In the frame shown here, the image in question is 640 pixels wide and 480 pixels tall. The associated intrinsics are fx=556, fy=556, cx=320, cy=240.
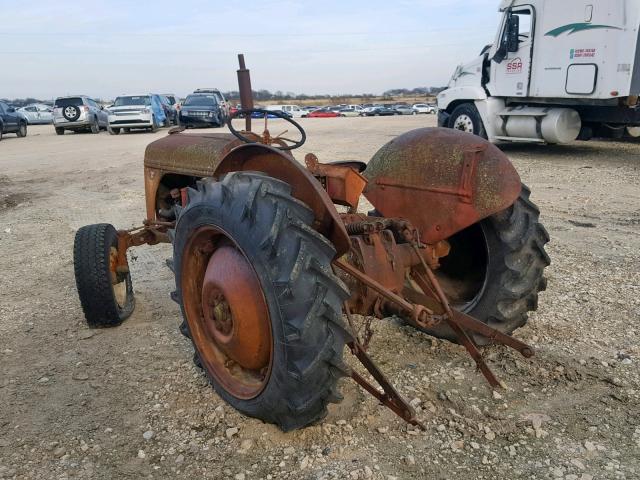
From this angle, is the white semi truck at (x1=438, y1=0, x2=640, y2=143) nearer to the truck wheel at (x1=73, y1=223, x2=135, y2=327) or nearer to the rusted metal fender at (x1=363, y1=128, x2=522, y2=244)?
the rusted metal fender at (x1=363, y1=128, x2=522, y2=244)

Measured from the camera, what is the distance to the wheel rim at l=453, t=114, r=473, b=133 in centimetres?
1302

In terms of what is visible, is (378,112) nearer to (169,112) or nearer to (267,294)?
(169,112)

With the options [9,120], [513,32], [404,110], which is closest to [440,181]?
[513,32]

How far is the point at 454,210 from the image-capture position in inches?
119

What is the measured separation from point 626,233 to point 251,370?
16.8ft

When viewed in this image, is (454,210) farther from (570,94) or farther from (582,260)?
(570,94)

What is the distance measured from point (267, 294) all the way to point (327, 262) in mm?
273

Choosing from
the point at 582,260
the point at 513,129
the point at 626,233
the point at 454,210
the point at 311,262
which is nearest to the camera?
the point at 311,262

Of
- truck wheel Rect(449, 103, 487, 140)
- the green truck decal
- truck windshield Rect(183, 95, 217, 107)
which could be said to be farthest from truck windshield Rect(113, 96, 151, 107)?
the green truck decal

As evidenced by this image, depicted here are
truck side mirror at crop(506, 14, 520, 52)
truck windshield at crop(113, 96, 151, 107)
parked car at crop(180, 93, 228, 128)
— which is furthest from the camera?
parked car at crop(180, 93, 228, 128)

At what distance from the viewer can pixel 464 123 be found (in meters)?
13.2

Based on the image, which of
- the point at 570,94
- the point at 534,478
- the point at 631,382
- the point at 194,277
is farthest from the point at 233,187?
the point at 570,94

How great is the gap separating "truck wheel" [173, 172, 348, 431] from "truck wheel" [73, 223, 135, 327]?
4.07 ft

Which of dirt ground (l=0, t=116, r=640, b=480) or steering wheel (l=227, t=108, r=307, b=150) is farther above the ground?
steering wheel (l=227, t=108, r=307, b=150)
